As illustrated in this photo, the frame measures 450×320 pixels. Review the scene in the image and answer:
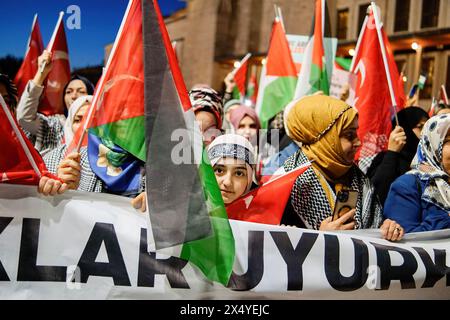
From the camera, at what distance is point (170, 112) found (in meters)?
2.11

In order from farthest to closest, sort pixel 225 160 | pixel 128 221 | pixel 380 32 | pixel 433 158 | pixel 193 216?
pixel 380 32
pixel 433 158
pixel 225 160
pixel 128 221
pixel 193 216

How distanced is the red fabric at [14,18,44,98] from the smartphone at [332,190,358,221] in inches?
157

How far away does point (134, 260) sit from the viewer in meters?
2.16

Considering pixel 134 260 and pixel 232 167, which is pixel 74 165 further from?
pixel 232 167

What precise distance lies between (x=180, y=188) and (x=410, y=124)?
261cm

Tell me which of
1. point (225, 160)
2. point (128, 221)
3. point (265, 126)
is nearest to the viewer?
point (128, 221)

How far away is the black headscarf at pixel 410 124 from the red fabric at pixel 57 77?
10.1 ft

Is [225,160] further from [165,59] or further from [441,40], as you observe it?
[441,40]

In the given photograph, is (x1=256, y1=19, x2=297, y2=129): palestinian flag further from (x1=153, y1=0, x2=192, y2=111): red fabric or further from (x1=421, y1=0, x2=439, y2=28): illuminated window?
(x1=421, y1=0, x2=439, y2=28): illuminated window

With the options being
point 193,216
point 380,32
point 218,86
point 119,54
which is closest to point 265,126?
point 380,32

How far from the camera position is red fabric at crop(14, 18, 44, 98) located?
18.2ft

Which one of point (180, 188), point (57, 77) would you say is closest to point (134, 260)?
point (180, 188)

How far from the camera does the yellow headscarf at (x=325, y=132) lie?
278 cm
